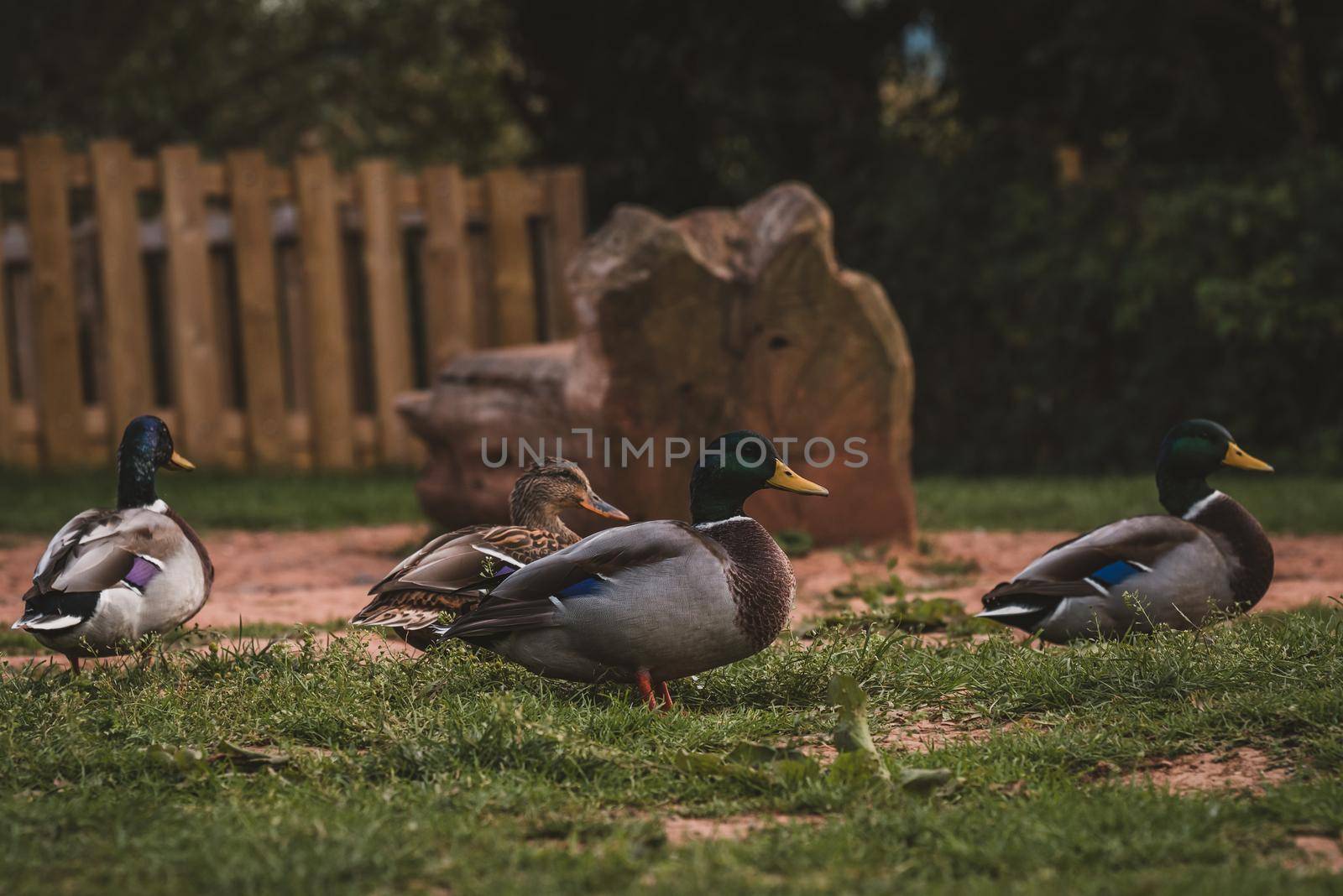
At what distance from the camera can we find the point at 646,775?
3648 mm

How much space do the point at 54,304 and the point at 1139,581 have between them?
9279 mm

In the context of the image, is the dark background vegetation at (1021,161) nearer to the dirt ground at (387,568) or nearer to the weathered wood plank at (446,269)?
the weathered wood plank at (446,269)

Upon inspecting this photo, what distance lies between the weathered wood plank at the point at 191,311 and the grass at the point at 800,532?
0.59 meters

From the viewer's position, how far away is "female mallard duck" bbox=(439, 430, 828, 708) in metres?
4.06

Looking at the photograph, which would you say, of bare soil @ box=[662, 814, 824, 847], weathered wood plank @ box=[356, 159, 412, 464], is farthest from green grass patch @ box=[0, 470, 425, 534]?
bare soil @ box=[662, 814, 824, 847]

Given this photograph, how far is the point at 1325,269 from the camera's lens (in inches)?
397

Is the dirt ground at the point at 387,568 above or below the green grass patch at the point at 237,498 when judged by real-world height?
below

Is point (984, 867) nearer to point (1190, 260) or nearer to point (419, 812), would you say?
point (419, 812)

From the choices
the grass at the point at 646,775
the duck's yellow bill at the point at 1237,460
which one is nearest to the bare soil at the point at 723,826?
the grass at the point at 646,775

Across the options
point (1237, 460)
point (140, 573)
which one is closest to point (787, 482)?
point (1237, 460)

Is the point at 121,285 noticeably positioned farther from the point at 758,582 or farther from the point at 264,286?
the point at 758,582

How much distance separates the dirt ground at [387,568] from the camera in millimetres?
6418

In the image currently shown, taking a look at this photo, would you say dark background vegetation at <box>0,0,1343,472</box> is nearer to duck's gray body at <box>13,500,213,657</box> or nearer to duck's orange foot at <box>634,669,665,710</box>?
duck's orange foot at <box>634,669,665,710</box>

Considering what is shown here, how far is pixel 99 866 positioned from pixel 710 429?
5.06 m
